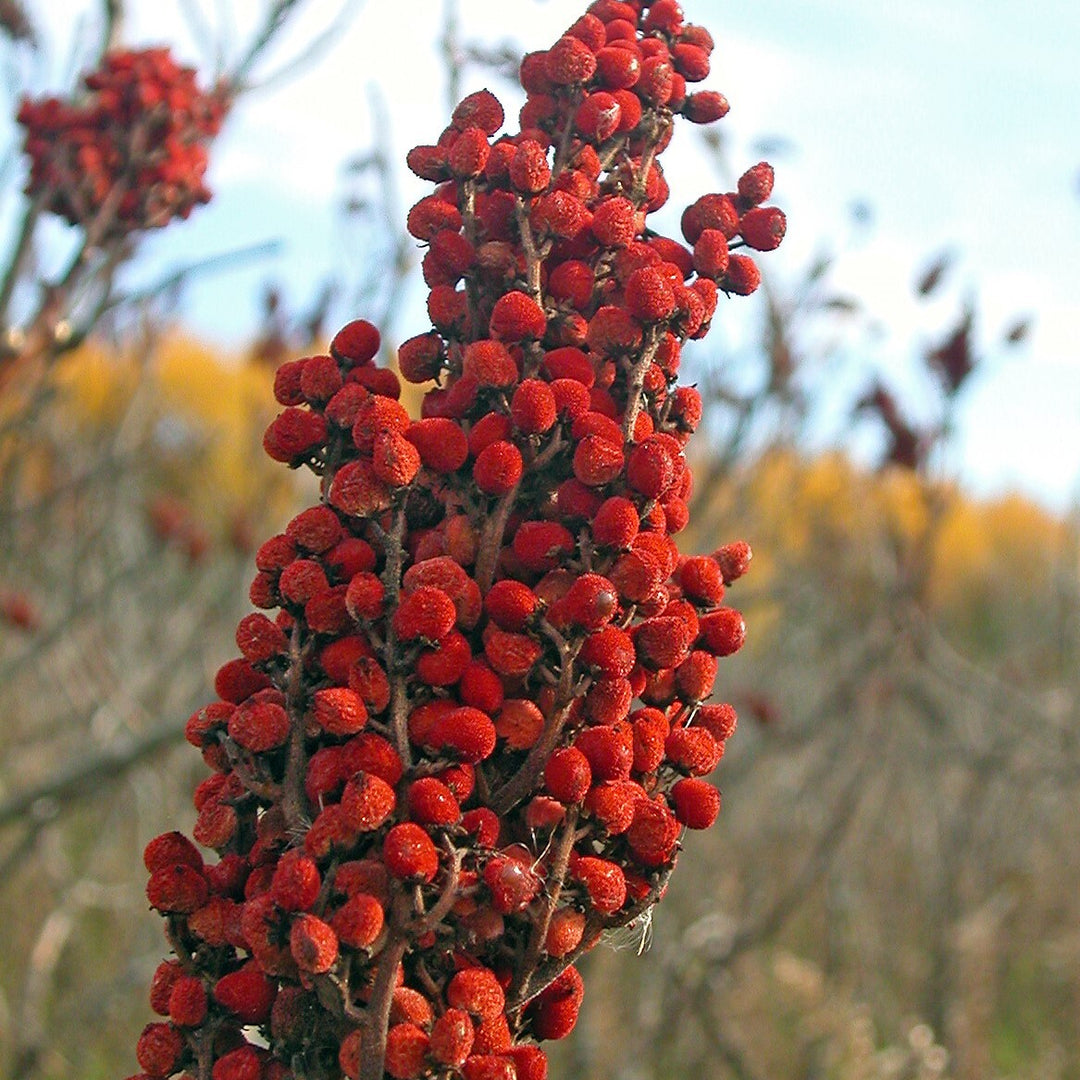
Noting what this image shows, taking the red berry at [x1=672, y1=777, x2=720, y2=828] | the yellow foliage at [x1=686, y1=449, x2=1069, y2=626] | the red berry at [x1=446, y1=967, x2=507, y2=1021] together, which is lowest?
the red berry at [x1=446, y1=967, x2=507, y2=1021]

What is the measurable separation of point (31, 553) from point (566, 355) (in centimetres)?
487

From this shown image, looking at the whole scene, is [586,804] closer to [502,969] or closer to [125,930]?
[502,969]

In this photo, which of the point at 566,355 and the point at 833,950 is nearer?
the point at 566,355

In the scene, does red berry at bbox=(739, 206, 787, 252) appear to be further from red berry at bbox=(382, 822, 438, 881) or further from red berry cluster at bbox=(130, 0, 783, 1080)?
red berry at bbox=(382, 822, 438, 881)

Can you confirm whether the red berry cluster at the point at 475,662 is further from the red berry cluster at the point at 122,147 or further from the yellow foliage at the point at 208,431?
the yellow foliage at the point at 208,431

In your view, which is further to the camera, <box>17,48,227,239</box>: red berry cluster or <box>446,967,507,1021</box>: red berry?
<box>17,48,227,239</box>: red berry cluster

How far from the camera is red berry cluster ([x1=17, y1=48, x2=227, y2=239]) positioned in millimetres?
2318

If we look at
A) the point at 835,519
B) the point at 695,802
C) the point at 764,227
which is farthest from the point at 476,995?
the point at 835,519

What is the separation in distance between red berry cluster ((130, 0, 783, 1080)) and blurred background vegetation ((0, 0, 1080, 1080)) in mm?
298

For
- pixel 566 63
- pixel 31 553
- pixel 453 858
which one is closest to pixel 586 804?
pixel 453 858

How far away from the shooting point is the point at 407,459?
123cm

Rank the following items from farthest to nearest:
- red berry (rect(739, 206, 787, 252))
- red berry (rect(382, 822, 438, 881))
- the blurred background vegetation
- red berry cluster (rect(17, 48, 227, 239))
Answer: the blurred background vegetation, red berry cluster (rect(17, 48, 227, 239)), red berry (rect(739, 206, 787, 252)), red berry (rect(382, 822, 438, 881))

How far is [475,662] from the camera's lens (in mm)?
1241

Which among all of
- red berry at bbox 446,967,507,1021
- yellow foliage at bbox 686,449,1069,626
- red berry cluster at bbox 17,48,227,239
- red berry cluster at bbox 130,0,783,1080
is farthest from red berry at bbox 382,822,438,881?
yellow foliage at bbox 686,449,1069,626
